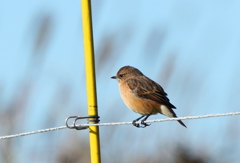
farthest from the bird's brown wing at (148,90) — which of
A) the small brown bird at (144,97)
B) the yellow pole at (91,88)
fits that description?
the yellow pole at (91,88)

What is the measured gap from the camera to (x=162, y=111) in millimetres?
5203

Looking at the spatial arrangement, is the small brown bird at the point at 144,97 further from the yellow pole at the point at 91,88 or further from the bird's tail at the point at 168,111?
the yellow pole at the point at 91,88

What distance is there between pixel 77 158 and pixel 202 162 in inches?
46.7

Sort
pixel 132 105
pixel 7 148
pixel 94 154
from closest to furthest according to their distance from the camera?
1. pixel 94 154
2. pixel 7 148
3. pixel 132 105

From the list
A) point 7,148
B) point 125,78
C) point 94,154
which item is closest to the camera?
point 94,154

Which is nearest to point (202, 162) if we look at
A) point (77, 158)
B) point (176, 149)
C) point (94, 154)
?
point (176, 149)

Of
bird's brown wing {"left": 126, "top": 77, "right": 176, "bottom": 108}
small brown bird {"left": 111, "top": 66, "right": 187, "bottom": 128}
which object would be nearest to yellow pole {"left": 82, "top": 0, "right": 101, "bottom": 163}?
small brown bird {"left": 111, "top": 66, "right": 187, "bottom": 128}

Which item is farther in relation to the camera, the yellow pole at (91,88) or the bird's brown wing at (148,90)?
the bird's brown wing at (148,90)

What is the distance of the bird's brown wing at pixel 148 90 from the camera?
5219 millimetres

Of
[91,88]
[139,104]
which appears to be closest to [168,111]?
[139,104]

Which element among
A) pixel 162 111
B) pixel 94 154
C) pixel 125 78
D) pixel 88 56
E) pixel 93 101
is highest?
pixel 125 78

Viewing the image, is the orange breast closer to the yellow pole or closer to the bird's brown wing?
the bird's brown wing

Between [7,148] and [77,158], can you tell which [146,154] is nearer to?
[77,158]

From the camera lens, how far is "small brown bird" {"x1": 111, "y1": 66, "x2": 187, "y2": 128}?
515 cm
